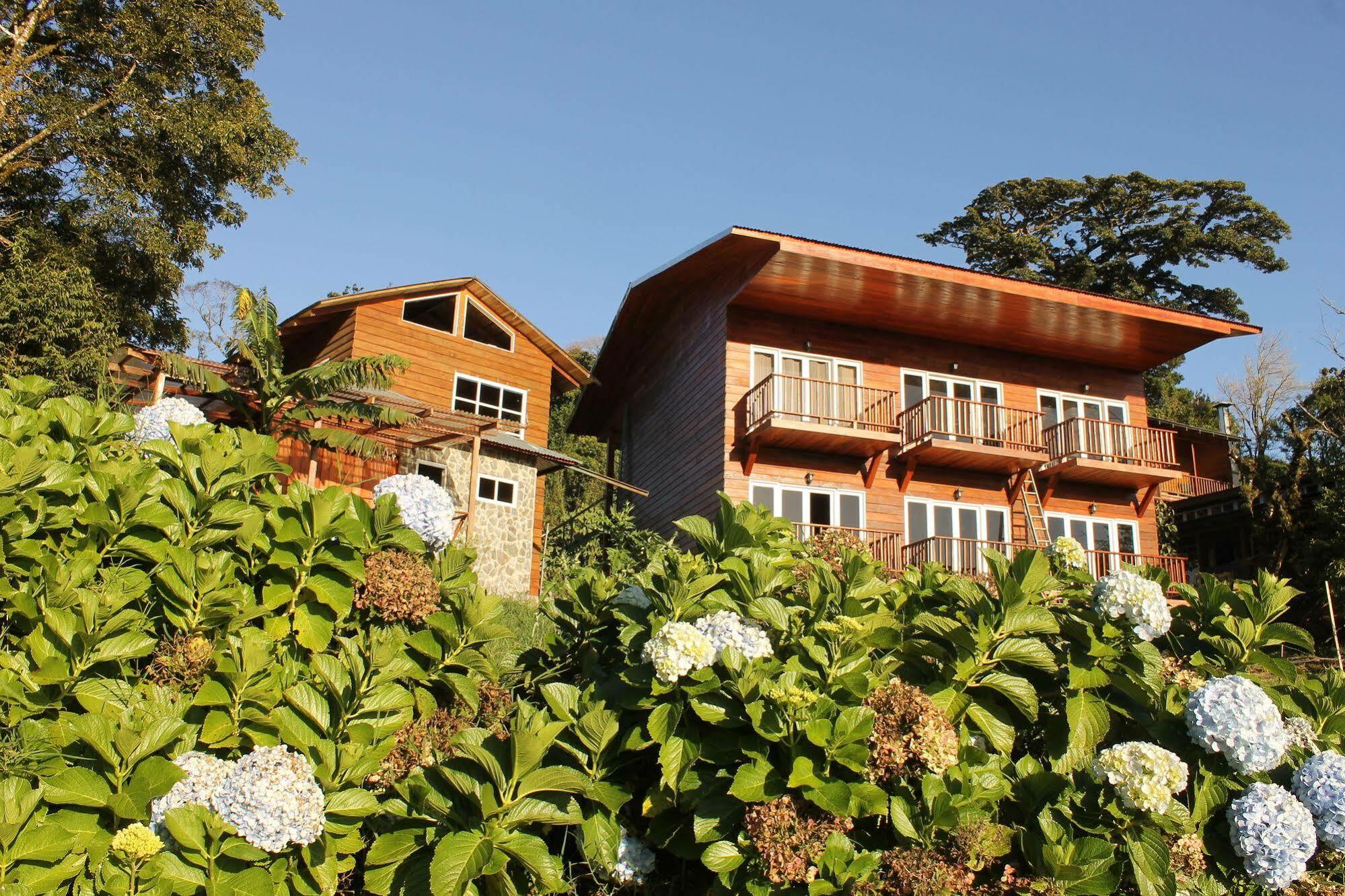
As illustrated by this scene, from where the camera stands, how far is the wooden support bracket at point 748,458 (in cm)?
1864

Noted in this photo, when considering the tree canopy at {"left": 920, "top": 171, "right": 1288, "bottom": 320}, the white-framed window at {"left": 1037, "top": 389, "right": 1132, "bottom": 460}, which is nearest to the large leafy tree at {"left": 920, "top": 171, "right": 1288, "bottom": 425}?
the tree canopy at {"left": 920, "top": 171, "right": 1288, "bottom": 320}

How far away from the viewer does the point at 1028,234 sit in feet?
132

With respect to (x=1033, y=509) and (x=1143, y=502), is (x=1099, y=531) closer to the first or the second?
(x=1143, y=502)

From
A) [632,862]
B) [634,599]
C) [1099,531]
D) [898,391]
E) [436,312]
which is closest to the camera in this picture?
[632,862]

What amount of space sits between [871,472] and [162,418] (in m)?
15.5

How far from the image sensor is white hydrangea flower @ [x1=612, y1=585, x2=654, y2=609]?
4637 millimetres

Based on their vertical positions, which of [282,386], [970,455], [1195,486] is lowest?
[970,455]

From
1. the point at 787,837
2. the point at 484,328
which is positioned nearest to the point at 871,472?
the point at 484,328

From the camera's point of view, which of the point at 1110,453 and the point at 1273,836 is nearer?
the point at 1273,836

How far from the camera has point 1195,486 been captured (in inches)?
1352

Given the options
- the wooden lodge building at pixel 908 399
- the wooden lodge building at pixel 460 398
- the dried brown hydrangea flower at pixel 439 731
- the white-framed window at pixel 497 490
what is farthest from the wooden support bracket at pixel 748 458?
the dried brown hydrangea flower at pixel 439 731

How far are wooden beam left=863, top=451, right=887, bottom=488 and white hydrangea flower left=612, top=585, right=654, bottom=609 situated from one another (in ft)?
50.1

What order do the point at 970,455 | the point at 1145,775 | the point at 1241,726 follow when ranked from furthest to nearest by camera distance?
the point at 970,455 → the point at 1241,726 → the point at 1145,775

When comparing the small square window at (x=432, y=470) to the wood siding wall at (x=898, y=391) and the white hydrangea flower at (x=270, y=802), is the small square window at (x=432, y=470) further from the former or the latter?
the white hydrangea flower at (x=270, y=802)
